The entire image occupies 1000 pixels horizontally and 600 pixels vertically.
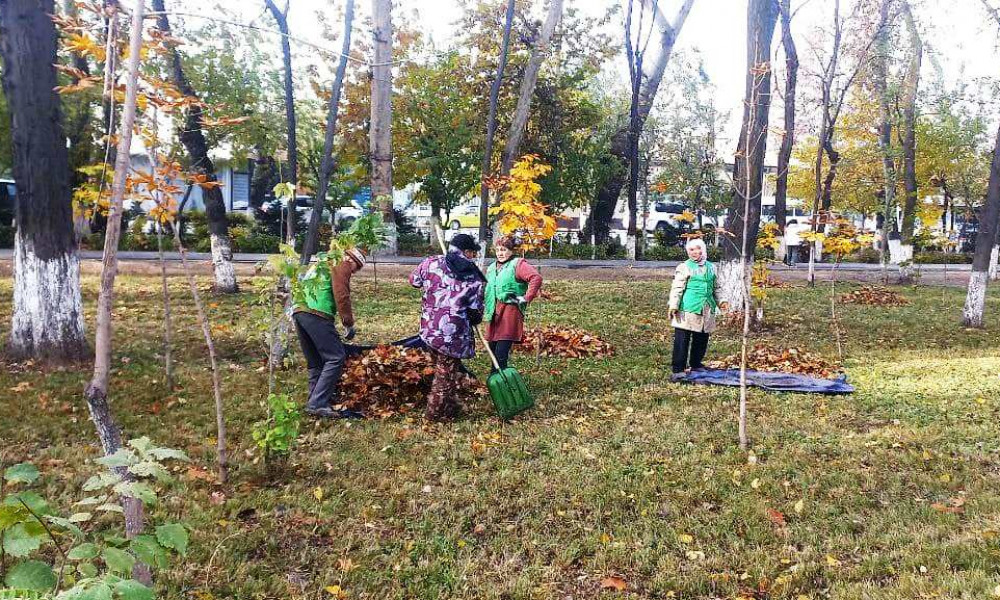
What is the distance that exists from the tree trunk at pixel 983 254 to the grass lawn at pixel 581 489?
17.9 feet

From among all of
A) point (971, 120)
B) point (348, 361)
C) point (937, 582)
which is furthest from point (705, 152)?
point (937, 582)

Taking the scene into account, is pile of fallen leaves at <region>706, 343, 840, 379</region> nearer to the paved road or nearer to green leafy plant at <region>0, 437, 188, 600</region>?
green leafy plant at <region>0, 437, 188, 600</region>

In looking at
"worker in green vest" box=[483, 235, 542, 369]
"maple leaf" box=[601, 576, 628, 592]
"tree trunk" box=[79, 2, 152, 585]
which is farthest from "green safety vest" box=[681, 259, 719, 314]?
"tree trunk" box=[79, 2, 152, 585]

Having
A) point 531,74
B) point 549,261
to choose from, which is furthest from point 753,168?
point 549,261

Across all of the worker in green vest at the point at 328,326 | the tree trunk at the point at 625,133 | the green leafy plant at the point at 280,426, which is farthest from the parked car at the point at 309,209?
the green leafy plant at the point at 280,426

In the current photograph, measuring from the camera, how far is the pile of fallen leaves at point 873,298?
15.1 m

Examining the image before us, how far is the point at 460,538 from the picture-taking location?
12.5 feet

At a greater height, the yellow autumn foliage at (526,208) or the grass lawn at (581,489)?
the yellow autumn foliage at (526,208)

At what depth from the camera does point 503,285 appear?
6594 millimetres

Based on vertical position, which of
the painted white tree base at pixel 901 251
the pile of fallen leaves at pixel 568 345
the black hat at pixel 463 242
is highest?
the painted white tree base at pixel 901 251

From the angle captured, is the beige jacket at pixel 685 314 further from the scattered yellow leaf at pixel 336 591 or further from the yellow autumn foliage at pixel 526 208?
the scattered yellow leaf at pixel 336 591

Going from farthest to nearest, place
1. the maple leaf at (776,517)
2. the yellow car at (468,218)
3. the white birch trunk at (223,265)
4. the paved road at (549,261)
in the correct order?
1. the yellow car at (468,218)
2. the paved road at (549,261)
3. the white birch trunk at (223,265)
4. the maple leaf at (776,517)

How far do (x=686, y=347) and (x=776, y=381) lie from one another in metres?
1.01

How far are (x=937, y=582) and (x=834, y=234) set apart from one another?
34.2 feet
